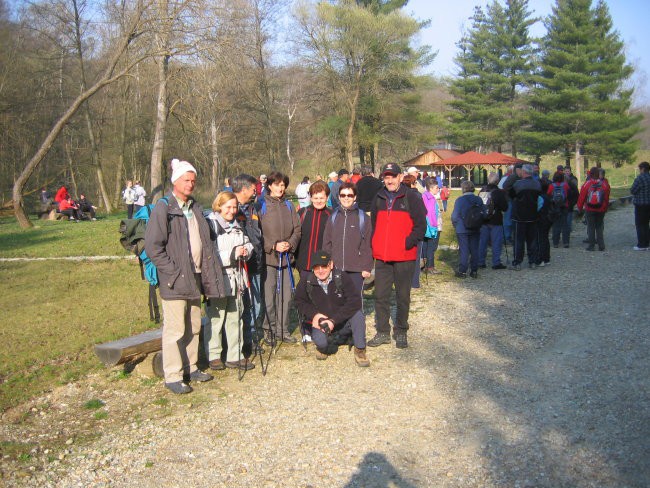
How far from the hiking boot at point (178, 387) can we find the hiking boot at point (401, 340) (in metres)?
2.33

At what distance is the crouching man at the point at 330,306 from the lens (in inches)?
230

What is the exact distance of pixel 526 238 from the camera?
1081 cm

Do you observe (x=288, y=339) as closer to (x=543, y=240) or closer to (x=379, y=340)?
(x=379, y=340)

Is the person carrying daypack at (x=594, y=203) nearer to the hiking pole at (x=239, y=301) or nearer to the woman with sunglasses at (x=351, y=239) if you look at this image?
the woman with sunglasses at (x=351, y=239)

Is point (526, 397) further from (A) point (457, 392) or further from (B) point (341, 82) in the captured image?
(B) point (341, 82)

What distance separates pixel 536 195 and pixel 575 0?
40.4 meters

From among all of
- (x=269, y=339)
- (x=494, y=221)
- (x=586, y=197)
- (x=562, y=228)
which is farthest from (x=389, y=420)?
(x=562, y=228)

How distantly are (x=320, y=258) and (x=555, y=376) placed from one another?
97.6 inches

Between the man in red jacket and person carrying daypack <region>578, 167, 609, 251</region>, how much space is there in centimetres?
723

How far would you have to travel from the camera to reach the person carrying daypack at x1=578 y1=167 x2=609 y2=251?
11984 mm

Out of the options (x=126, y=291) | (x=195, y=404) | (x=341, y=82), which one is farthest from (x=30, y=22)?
(x=195, y=404)

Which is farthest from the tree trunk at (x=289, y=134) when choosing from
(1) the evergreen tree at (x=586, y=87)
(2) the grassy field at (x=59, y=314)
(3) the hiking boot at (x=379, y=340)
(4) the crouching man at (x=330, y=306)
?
(4) the crouching man at (x=330, y=306)

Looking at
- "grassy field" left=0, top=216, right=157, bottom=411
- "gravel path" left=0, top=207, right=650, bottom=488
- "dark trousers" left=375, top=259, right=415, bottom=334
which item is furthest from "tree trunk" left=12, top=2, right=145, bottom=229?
"gravel path" left=0, top=207, right=650, bottom=488

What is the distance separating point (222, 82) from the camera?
19359mm
